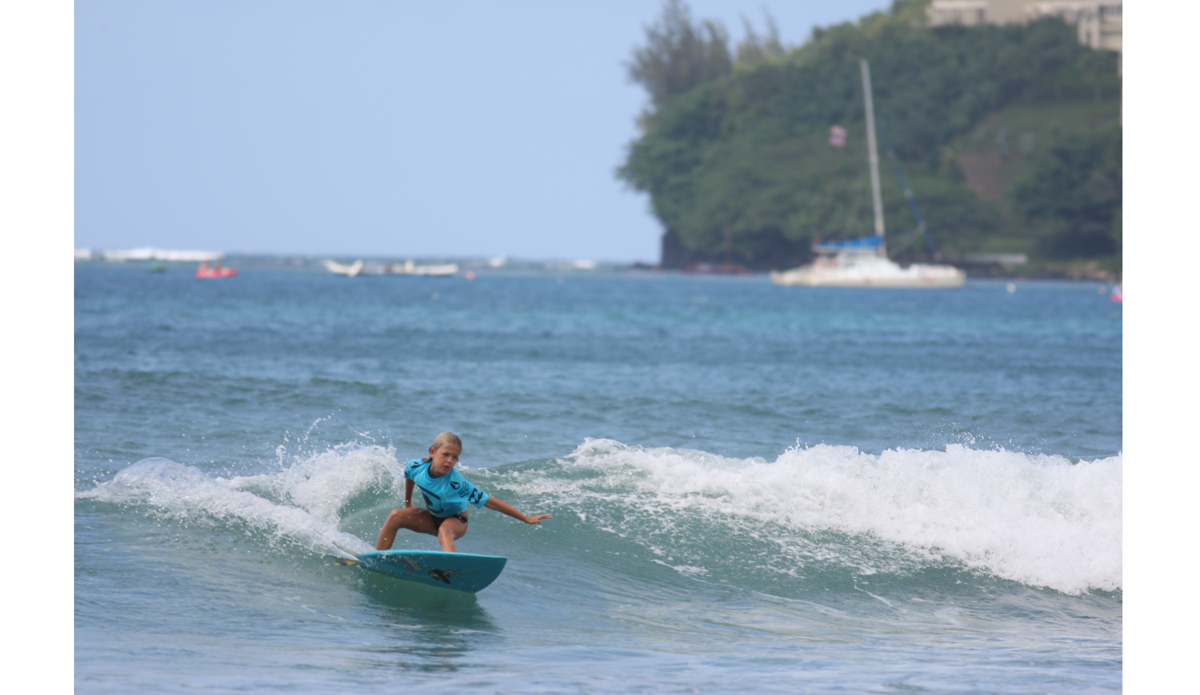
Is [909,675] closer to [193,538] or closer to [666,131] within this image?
[193,538]

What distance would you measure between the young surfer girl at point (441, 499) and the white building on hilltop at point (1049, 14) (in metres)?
115

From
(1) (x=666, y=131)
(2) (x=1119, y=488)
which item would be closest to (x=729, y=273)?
(1) (x=666, y=131)

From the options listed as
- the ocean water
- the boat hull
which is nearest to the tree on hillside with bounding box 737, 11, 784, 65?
the boat hull

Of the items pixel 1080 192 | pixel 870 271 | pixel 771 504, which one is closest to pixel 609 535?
pixel 771 504

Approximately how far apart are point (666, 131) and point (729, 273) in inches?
782

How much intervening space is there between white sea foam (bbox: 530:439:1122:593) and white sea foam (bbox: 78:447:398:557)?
1907 millimetres

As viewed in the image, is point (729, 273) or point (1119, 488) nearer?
point (1119, 488)

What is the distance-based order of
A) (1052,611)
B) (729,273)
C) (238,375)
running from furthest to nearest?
(729,273) → (238,375) → (1052,611)

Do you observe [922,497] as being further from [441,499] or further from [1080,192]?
[1080,192]

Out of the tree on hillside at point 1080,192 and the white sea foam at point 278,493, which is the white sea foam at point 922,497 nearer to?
the white sea foam at point 278,493

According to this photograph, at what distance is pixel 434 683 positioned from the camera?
22.4 feet

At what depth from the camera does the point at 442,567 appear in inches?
340
